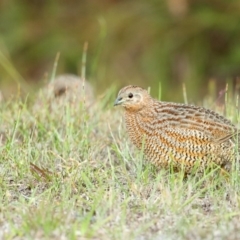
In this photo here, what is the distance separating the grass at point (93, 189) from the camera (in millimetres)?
5422

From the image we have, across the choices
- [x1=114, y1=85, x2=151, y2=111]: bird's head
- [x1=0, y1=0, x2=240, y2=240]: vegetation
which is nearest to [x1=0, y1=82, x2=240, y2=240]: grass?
[x1=0, y1=0, x2=240, y2=240]: vegetation

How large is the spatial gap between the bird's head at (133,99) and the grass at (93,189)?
0.27 m

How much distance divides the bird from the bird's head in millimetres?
81

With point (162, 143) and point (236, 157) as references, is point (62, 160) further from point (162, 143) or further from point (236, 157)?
point (236, 157)

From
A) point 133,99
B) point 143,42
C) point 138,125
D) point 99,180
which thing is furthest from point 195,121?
point 143,42

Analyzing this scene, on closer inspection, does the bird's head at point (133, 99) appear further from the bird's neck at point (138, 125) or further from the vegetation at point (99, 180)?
the vegetation at point (99, 180)

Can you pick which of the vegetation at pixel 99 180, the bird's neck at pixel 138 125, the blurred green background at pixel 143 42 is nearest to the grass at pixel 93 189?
the vegetation at pixel 99 180

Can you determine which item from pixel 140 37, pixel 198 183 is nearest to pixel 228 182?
pixel 198 183

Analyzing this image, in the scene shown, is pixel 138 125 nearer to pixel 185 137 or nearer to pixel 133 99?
pixel 133 99

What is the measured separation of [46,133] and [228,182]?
1743 millimetres

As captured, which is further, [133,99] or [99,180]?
[133,99]

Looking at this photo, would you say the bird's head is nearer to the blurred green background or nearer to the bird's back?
the bird's back

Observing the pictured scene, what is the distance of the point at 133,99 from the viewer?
720cm

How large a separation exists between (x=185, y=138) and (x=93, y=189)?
3.00ft
